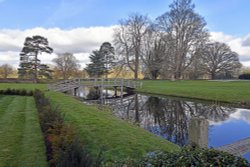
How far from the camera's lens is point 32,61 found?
201ft

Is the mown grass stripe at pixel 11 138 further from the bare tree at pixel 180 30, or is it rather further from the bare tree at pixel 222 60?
the bare tree at pixel 222 60

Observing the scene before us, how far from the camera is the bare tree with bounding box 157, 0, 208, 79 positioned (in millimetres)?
47781

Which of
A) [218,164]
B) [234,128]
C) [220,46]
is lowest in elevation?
[234,128]

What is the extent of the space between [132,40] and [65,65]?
89.2ft

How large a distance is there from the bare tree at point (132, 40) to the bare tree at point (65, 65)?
22.9 metres

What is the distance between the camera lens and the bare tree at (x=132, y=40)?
188 feet

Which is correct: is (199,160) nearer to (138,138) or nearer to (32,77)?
(138,138)

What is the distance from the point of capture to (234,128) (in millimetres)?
Answer: 14484

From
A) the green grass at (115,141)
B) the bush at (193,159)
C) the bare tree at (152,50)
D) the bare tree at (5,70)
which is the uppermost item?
the bare tree at (152,50)

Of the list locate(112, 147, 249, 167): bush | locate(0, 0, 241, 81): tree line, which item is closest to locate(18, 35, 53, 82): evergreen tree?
locate(0, 0, 241, 81): tree line

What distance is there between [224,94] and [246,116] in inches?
337

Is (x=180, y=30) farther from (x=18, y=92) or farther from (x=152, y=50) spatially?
(x=18, y=92)

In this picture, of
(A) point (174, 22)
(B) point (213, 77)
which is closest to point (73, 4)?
(A) point (174, 22)

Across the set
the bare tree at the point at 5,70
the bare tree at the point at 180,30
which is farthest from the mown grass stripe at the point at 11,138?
the bare tree at the point at 5,70
